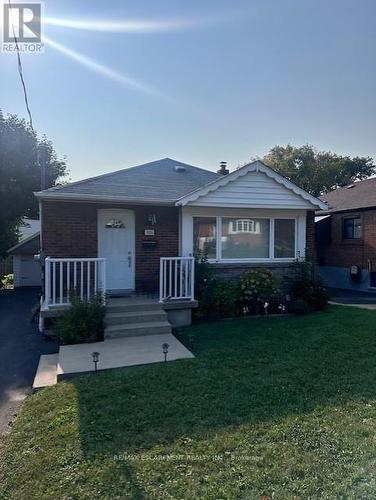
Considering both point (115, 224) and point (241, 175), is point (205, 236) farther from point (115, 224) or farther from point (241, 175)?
point (115, 224)

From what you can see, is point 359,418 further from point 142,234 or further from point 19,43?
point 19,43

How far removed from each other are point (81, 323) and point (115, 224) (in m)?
3.15

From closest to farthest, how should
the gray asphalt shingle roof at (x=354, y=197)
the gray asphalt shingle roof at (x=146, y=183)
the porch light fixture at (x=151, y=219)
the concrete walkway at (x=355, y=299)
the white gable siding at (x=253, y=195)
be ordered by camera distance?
1. the gray asphalt shingle roof at (x=146, y=183)
2. the white gable siding at (x=253, y=195)
3. the porch light fixture at (x=151, y=219)
4. the concrete walkway at (x=355, y=299)
5. the gray asphalt shingle roof at (x=354, y=197)

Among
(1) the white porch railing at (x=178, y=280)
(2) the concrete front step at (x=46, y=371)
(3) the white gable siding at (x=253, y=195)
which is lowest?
(2) the concrete front step at (x=46, y=371)

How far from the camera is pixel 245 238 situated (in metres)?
9.43

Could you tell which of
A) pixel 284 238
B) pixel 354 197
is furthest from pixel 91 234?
pixel 354 197

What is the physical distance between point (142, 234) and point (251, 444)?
6617mm

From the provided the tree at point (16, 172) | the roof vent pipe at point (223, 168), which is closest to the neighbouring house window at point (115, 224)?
the roof vent pipe at point (223, 168)

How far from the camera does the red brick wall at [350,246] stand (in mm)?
14305

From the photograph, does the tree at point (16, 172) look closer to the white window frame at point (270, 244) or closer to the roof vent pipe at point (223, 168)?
the roof vent pipe at point (223, 168)

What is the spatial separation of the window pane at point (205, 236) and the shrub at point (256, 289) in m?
1.11

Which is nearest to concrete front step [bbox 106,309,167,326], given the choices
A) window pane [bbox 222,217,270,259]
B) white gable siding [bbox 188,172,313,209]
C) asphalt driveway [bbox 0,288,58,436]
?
asphalt driveway [bbox 0,288,58,436]

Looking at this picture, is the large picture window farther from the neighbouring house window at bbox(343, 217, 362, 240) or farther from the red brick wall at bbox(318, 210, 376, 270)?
the neighbouring house window at bbox(343, 217, 362, 240)

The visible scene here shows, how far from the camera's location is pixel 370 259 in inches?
565
